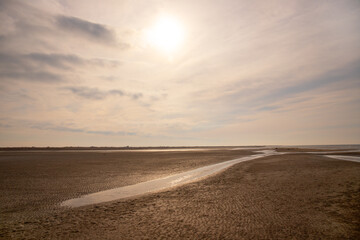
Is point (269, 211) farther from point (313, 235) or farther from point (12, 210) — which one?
point (12, 210)

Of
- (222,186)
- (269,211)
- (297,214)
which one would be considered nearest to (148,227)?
(269,211)

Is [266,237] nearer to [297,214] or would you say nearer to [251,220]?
[251,220]

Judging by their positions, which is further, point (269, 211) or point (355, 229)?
point (269, 211)

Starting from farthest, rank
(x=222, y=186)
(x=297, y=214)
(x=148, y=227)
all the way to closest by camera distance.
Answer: (x=222, y=186) < (x=297, y=214) < (x=148, y=227)

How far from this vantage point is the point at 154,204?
10.6 metres

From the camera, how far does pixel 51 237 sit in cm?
671

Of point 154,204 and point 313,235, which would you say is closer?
point 313,235

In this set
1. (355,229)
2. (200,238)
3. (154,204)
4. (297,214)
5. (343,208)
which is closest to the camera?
(200,238)

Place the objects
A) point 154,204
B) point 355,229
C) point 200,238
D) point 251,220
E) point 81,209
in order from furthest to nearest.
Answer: point 154,204, point 81,209, point 251,220, point 355,229, point 200,238

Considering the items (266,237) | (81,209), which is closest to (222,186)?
(266,237)

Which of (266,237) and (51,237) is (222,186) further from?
(51,237)

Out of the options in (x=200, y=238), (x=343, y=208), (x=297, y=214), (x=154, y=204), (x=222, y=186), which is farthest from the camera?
(x=222, y=186)

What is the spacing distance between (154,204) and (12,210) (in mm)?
6772

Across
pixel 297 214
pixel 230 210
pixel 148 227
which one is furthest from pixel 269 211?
pixel 148 227
